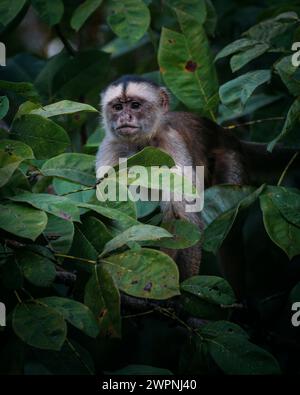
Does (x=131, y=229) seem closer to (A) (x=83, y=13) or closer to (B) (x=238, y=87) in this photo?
(B) (x=238, y=87)

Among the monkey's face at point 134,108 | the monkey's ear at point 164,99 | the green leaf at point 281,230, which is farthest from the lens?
the monkey's ear at point 164,99

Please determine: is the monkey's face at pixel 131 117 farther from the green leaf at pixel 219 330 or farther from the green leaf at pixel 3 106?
the green leaf at pixel 219 330

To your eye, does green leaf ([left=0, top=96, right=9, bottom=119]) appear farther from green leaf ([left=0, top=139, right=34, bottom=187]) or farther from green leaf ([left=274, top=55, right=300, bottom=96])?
green leaf ([left=274, top=55, right=300, bottom=96])

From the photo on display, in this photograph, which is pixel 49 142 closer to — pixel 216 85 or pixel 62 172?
pixel 62 172

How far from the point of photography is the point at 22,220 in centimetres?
293

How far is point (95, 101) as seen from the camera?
20.8ft

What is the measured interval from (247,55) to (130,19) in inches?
37.4

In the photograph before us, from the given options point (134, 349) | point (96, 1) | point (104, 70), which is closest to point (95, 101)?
point (104, 70)

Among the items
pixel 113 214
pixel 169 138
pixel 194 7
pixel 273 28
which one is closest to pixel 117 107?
pixel 169 138

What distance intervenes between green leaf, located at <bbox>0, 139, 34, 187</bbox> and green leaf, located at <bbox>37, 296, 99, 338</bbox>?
0.57 metres

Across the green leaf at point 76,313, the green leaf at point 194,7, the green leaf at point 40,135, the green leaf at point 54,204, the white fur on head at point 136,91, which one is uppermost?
the green leaf at point 194,7

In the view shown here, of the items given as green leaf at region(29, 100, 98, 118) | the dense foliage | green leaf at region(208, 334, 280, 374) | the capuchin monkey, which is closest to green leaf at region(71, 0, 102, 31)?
the dense foliage

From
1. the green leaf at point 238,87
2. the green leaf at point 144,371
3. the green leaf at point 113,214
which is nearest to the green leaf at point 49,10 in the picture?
the green leaf at point 238,87

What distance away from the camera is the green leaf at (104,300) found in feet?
9.99
